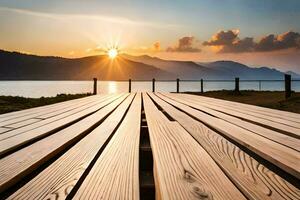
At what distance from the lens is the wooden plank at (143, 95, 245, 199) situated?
4.35 ft

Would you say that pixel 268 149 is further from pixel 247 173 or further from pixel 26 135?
pixel 26 135

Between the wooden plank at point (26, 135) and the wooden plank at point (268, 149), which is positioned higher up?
the wooden plank at point (26, 135)

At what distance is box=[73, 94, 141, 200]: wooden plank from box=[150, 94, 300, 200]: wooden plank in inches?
17.3

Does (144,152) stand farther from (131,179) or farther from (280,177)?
(280,177)

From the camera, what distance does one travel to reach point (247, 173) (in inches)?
64.1

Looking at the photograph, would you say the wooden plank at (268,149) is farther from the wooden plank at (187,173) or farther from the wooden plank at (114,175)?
the wooden plank at (114,175)

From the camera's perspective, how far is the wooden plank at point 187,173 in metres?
1.33

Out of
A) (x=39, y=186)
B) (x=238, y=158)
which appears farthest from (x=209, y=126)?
(x=39, y=186)

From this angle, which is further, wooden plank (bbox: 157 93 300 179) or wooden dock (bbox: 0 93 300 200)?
wooden plank (bbox: 157 93 300 179)

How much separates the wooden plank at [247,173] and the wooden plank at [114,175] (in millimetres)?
440

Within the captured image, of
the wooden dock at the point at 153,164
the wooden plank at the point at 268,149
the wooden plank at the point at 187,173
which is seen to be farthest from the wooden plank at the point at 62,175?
the wooden plank at the point at 268,149

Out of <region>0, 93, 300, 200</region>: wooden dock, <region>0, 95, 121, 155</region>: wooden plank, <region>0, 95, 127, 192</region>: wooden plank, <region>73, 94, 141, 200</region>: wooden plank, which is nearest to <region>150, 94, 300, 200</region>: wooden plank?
<region>0, 93, 300, 200</region>: wooden dock

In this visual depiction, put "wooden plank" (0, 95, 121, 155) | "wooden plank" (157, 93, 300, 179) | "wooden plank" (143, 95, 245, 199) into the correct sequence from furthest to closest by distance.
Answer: "wooden plank" (0, 95, 121, 155), "wooden plank" (157, 93, 300, 179), "wooden plank" (143, 95, 245, 199)

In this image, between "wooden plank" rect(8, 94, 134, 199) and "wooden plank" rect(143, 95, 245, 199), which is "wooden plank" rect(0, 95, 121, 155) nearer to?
"wooden plank" rect(8, 94, 134, 199)
